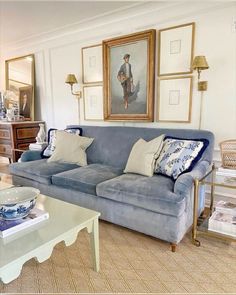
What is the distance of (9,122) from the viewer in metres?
3.97

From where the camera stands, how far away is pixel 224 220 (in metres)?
1.86

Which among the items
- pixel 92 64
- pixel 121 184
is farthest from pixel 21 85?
pixel 121 184

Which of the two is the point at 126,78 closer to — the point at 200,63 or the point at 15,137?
the point at 200,63

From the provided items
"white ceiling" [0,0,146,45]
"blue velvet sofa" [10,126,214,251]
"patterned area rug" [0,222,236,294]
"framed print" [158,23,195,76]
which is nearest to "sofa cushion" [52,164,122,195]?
"blue velvet sofa" [10,126,214,251]

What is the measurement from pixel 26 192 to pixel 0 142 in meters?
2.98

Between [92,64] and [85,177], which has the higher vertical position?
[92,64]

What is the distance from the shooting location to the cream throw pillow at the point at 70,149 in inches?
112

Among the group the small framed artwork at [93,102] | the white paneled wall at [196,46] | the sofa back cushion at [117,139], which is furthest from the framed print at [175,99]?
the small framed artwork at [93,102]

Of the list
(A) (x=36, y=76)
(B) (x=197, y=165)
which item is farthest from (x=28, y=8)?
(B) (x=197, y=165)

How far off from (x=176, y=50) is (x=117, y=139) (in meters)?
1.23

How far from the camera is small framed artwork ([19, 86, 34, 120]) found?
13.9ft

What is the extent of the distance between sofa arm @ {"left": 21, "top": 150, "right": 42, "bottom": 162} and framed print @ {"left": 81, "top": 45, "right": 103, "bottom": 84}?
129 cm

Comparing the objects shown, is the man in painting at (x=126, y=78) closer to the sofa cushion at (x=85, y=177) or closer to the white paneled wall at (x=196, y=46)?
the white paneled wall at (x=196, y=46)

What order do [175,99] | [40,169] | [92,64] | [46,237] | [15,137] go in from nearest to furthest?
1. [46,237]
2. [40,169]
3. [175,99]
4. [92,64]
5. [15,137]
